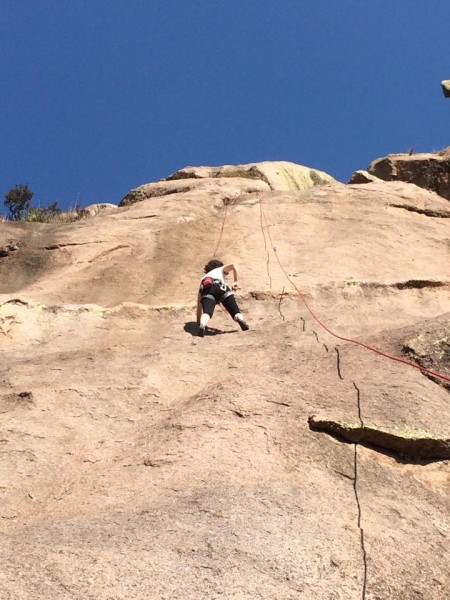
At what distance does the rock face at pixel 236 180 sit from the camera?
50.3ft

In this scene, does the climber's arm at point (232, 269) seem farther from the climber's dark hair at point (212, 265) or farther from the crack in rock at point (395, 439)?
the crack in rock at point (395, 439)

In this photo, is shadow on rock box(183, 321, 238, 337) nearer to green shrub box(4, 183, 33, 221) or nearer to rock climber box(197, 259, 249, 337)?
rock climber box(197, 259, 249, 337)

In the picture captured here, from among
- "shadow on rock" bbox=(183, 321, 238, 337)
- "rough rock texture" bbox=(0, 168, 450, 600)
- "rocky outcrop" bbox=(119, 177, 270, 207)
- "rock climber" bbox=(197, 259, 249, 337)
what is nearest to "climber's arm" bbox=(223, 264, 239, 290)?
"rough rock texture" bbox=(0, 168, 450, 600)

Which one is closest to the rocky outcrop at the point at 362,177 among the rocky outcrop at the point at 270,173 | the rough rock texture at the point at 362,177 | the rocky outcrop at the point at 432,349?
the rough rock texture at the point at 362,177

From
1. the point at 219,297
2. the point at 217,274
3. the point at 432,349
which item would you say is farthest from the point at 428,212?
the point at 432,349

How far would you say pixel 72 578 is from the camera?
163 inches

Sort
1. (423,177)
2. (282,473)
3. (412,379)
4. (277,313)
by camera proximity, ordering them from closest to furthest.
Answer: (282,473) → (412,379) → (277,313) → (423,177)

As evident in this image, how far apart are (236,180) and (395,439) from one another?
415 inches

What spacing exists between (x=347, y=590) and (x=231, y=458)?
1609 mm

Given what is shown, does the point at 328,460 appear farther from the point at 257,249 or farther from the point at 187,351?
the point at 257,249

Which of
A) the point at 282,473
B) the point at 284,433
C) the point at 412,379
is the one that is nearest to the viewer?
the point at 282,473

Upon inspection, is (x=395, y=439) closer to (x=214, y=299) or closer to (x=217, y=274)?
(x=214, y=299)

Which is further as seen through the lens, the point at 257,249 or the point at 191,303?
the point at 257,249

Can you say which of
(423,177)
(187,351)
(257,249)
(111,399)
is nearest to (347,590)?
(111,399)
